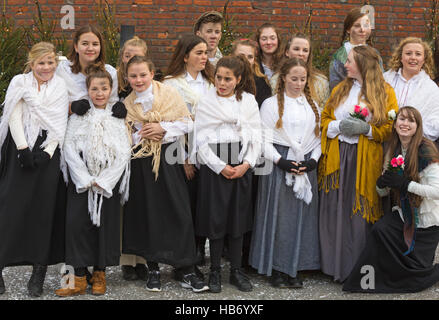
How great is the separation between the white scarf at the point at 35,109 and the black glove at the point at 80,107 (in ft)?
0.32

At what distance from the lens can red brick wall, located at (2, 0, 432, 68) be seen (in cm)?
765

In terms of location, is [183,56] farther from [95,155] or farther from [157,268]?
[157,268]

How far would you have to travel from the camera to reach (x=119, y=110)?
4590 millimetres

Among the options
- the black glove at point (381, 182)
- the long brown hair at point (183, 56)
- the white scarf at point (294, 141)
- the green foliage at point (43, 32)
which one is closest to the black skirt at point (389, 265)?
the black glove at point (381, 182)

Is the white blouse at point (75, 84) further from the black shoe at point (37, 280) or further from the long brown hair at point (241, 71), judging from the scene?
the black shoe at point (37, 280)

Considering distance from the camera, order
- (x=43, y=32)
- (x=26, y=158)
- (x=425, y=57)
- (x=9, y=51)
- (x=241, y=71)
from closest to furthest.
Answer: (x=26, y=158), (x=241, y=71), (x=425, y=57), (x=9, y=51), (x=43, y=32)

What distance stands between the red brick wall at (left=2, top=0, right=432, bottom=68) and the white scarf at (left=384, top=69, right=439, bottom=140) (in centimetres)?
307

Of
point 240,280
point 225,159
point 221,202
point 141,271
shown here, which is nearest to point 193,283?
point 240,280

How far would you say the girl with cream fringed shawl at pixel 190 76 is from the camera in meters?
4.89

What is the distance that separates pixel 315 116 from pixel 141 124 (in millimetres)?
1417

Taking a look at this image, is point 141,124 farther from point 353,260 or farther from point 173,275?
point 353,260

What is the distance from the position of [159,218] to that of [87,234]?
560 mm

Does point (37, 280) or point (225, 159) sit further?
point (225, 159)

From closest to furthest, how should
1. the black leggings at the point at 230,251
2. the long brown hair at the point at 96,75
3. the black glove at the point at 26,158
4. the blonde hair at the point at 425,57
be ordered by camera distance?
the black glove at the point at 26,158 < the long brown hair at the point at 96,75 < the black leggings at the point at 230,251 < the blonde hair at the point at 425,57
